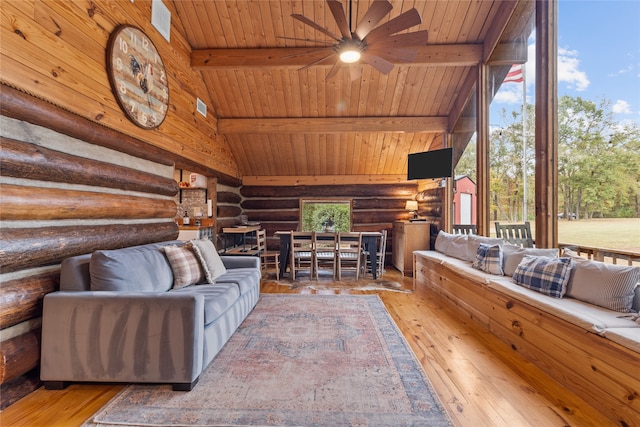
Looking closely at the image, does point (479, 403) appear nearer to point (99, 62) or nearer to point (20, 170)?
point (20, 170)

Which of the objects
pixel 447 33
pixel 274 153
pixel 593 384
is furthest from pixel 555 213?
pixel 274 153

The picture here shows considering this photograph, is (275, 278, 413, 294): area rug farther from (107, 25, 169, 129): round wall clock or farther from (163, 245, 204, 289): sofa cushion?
(107, 25, 169, 129): round wall clock

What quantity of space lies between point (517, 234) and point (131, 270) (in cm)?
460

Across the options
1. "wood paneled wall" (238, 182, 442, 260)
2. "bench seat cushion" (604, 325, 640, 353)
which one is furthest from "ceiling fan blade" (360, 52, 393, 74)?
"wood paneled wall" (238, 182, 442, 260)

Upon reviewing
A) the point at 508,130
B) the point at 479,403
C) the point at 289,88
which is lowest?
the point at 479,403

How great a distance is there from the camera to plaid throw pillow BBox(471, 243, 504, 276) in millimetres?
3324

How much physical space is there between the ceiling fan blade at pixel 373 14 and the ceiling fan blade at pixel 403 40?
8.4 inches

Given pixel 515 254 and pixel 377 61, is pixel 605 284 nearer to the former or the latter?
pixel 515 254

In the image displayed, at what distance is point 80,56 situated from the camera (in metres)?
2.52

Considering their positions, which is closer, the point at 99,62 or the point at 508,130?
the point at 99,62

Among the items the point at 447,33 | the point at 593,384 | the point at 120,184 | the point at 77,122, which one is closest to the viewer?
the point at 593,384

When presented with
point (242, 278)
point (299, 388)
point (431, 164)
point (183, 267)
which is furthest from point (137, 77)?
point (431, 164)

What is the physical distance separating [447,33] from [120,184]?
489 centimetres

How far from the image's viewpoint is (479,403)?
75.5 inches
